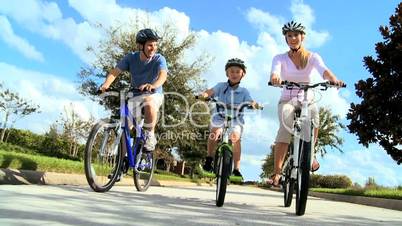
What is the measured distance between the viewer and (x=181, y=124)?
28094mm

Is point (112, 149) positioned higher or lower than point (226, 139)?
lower

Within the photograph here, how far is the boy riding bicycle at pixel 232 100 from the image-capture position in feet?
23.5

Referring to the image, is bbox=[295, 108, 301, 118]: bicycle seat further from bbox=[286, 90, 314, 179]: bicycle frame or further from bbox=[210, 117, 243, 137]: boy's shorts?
bbox=[210, 117, 243, 137]: boy's shorts

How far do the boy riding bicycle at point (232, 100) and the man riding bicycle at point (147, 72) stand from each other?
79cm

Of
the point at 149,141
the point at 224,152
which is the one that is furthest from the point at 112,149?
the point at 224,152

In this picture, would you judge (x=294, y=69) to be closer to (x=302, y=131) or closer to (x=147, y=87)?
(x=302, y=131)

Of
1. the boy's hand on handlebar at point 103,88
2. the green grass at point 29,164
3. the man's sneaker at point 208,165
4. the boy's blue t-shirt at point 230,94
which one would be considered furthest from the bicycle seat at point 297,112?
the green grass at point 29,164

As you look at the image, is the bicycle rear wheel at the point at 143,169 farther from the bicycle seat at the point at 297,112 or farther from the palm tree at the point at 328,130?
the palm tree at the point at 328,130

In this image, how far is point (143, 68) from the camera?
7715mm

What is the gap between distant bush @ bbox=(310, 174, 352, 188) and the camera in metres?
34.0

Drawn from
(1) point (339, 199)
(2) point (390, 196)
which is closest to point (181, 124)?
(1) point (339, 199)

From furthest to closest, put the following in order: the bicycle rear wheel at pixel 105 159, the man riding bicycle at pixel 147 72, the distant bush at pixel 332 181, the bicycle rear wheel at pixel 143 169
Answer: the distant bush at pixel 332 181
the bicycle rear wheel at pixel 143 169
the man riding bicycle at pixel 147 72
the bicycle rear wheel at pixel 105 159

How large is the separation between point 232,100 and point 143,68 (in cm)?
148

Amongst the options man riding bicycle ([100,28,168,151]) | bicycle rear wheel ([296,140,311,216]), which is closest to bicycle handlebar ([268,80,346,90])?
bicycle rear wheel ([296,140,311,216])
